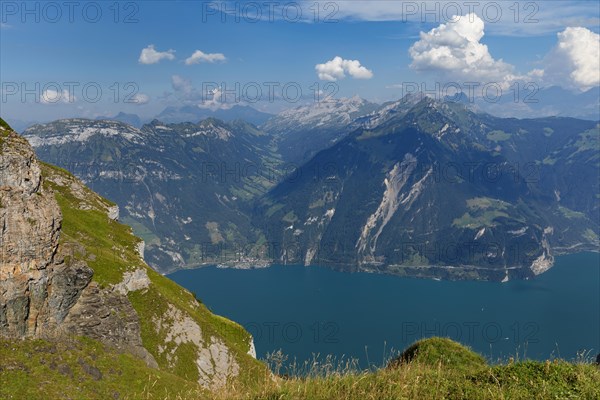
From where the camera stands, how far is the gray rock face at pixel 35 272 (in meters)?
38.5

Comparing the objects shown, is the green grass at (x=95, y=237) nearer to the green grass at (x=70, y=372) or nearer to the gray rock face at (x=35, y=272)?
the gray rock face at (x=35, y=272)

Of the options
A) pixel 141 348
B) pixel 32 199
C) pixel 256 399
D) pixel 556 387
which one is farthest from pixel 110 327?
pixel 556 387

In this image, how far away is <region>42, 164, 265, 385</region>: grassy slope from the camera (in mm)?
54688

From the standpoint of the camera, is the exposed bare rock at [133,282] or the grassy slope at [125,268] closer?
the grassy slope at [125,268]

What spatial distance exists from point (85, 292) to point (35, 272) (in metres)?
7.52

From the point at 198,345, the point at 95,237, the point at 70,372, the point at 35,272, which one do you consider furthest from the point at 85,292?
the point at 95,237

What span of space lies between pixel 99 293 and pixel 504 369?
1950 inches

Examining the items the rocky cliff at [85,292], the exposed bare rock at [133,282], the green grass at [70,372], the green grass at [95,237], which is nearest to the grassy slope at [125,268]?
the green grass at [95,237]

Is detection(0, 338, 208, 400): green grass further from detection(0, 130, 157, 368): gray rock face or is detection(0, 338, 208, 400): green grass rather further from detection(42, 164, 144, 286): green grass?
detection(42, 164, 144, 286): green grass

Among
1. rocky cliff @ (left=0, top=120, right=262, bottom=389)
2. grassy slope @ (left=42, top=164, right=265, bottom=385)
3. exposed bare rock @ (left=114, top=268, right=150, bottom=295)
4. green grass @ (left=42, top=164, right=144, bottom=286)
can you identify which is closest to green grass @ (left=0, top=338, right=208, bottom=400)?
rocky cliff @ (left=0, top=120, right=262, bottom=389)

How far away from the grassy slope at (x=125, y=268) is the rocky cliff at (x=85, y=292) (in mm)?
164

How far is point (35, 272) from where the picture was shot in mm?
40781

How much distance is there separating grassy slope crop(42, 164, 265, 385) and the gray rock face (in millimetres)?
4100

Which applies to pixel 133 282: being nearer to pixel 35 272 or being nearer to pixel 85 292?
pixel 85 292
